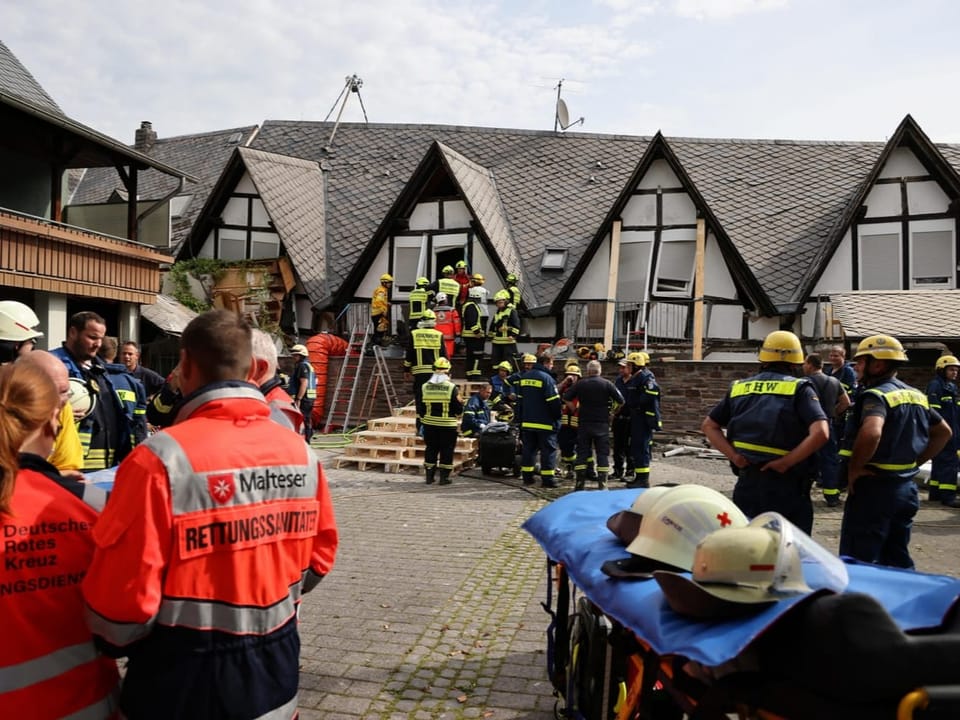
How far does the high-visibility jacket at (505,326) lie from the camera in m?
16.9

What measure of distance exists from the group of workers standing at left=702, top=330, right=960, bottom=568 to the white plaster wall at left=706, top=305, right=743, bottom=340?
14429 millimetres

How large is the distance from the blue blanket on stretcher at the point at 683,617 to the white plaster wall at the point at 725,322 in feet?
55.3

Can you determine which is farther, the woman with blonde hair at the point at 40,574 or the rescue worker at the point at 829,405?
the rescue worker at the point at 829,405

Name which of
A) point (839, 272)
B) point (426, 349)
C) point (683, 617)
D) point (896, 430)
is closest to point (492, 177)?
point (839, 272)

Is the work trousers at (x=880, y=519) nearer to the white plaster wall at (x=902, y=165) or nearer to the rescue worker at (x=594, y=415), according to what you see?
the rescue worker at (x=594, y=415)

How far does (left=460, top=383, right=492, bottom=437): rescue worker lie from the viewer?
1358 centimetres

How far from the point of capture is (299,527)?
246 cm

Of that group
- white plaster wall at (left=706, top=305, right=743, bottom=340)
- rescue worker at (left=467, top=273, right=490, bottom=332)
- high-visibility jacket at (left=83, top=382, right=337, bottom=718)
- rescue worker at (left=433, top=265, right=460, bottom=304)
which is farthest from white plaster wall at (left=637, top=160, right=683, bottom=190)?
high-visibility jacket at (left=83, top=382, right=337, bottom=718)

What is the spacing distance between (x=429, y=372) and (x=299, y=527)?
12461 millimetres

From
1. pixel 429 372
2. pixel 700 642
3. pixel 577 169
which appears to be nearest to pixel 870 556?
pixel 700 642

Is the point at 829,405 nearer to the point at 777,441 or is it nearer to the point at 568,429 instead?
the point at 568,429

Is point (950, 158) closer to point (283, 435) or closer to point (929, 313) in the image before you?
point (929, 313)

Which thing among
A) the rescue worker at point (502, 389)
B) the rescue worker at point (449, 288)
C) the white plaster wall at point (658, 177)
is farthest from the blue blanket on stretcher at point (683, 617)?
the white plaster wall at point (658, 177)

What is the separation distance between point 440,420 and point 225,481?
9.25 metres
